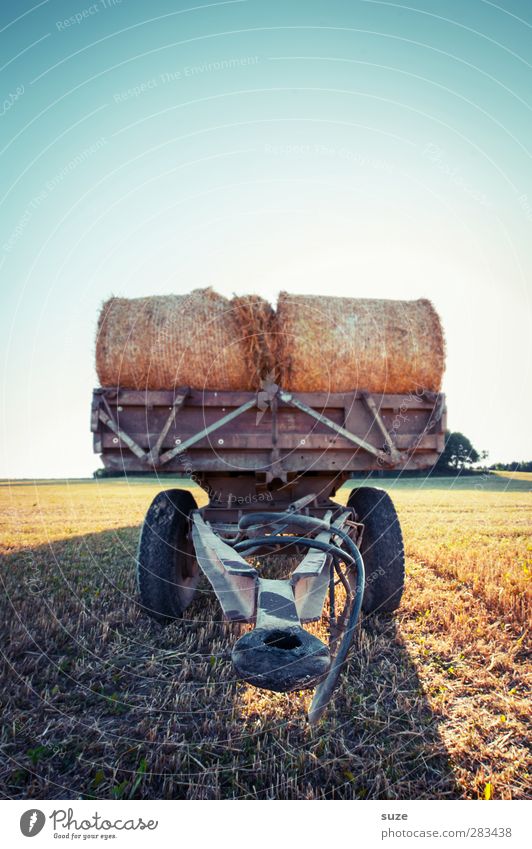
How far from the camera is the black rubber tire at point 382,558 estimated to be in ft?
14.6

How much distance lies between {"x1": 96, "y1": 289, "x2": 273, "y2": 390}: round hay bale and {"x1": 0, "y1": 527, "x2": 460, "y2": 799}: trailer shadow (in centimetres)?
203

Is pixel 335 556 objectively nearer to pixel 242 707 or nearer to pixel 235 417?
pixel 242 707

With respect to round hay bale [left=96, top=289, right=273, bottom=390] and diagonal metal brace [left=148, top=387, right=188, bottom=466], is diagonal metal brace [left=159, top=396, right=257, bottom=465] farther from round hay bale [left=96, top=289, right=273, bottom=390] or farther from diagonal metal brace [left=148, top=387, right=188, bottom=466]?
round hay bale [left=96, top=289, right=273, bottom=390]

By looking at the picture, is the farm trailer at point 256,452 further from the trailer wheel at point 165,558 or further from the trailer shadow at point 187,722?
the trailer shadow at point 187,722

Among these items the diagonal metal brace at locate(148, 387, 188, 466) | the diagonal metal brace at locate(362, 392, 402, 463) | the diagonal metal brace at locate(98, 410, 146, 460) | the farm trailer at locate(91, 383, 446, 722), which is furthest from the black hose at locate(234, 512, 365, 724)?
the diagonal metal brace at locate(362, 392, 402, 463)

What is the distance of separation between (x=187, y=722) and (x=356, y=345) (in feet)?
10.1

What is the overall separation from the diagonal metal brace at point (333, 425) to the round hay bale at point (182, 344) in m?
0.34

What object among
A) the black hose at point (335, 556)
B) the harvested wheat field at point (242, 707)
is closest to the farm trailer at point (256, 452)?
the harvested wheat field at point (242, 707)

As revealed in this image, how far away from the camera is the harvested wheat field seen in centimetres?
227

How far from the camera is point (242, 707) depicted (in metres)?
2.89
